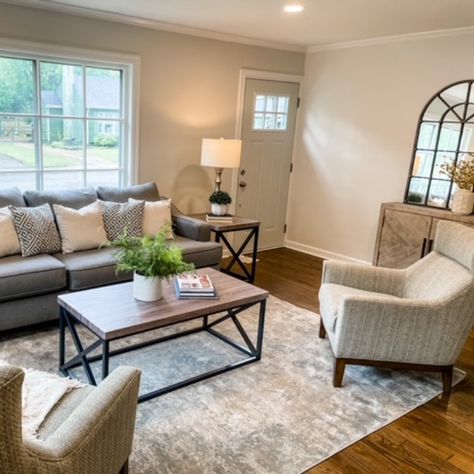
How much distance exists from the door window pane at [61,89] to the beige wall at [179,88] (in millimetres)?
222

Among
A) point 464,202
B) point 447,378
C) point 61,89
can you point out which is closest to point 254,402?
point 447,378

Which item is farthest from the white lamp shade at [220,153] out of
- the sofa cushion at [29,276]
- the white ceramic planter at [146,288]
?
the white ceramic planter at [146,288]

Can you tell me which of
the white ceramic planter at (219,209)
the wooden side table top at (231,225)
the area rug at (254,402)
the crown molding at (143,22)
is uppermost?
the crown molding at (143,22)

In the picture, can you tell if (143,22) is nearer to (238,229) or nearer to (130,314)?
(238,229)

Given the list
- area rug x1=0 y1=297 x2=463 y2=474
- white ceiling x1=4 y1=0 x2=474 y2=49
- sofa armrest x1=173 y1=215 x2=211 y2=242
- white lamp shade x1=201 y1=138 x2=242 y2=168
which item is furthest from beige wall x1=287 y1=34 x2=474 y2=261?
area rug x1=0 y1=297 x2=463 y2=474

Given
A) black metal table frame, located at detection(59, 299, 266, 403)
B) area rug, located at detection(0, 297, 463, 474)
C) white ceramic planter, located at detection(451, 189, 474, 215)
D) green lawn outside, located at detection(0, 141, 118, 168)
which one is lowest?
area rug, located at detection(0, 297, 463, 474)

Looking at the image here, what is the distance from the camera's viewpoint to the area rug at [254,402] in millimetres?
2166

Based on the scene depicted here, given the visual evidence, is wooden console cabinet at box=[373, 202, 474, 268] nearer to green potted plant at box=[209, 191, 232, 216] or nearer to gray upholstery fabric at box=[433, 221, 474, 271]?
gray upholstery fabric at box=[433, 221, 474, 271]

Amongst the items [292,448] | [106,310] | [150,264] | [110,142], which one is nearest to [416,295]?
[292,448]

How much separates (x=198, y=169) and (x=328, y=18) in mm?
1936

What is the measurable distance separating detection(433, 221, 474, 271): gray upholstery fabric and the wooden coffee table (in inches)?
48.8

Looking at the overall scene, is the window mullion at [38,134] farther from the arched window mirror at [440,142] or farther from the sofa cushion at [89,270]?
the arched window mirror at [440,142]

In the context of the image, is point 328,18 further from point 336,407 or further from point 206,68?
point 336,407

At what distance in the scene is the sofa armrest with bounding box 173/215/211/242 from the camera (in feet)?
13.6
